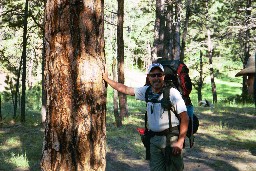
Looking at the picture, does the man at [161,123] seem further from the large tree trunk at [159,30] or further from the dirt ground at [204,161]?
the large tree trunk at [159,30]

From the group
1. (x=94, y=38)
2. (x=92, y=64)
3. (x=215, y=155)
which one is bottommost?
(x=215, y=155)

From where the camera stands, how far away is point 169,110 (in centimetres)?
420

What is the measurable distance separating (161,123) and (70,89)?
1.74 m

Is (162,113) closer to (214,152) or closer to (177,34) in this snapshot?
(214,152)

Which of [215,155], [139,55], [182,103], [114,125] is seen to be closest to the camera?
[182,103]

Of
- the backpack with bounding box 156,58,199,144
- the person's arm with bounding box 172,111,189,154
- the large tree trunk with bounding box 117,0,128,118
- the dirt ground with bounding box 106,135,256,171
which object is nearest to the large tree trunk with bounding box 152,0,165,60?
the large tree trunk with bounding box 117,0,128,118

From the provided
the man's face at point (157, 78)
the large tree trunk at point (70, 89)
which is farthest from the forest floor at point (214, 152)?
the large tree trunk at point (70, 89)

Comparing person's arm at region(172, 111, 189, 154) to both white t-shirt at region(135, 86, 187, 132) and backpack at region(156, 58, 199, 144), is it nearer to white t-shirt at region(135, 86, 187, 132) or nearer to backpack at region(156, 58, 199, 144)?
white t-shirt at region(135, 86, 187, 132)

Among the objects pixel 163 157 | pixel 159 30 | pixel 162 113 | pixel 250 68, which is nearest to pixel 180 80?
pixel 162 113

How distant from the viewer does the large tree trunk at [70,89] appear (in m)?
2.80

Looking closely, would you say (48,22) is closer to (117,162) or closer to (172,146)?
(172,146)

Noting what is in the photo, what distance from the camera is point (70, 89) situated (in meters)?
2.82

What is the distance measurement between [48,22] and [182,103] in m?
1.95

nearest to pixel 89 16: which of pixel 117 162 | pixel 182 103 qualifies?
pixel 182 103
